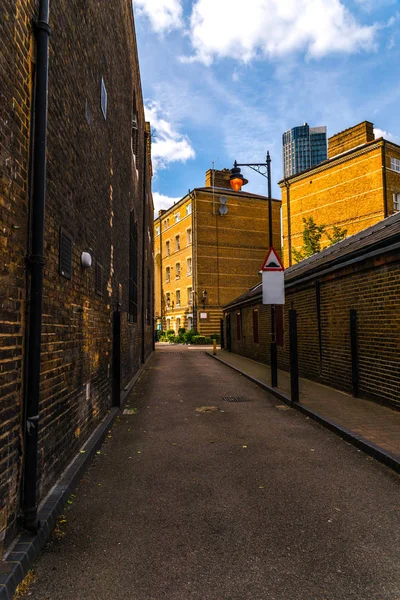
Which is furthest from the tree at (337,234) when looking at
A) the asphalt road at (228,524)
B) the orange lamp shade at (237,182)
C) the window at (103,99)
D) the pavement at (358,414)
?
the asphalt road at (228,524)

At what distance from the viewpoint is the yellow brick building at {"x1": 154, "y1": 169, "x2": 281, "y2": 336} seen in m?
39.9

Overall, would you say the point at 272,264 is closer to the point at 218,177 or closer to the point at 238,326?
the point at 238,326

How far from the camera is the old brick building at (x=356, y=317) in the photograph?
24.7 feet

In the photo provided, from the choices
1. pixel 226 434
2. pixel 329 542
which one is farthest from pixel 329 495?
pixel 226 434

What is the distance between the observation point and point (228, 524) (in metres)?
3.34

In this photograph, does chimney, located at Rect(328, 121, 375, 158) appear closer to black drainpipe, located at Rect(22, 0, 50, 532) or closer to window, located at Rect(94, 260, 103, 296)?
window, located at Rect(94, 260, 103, 296)

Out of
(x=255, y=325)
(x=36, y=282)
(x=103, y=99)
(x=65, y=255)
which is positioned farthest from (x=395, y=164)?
(x=36, y=282)

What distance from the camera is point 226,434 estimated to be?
6301 mm

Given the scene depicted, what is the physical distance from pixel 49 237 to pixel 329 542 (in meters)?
3.63

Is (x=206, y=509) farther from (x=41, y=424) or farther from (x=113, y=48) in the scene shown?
(x=113, y=48)

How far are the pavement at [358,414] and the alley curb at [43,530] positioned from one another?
375 cm

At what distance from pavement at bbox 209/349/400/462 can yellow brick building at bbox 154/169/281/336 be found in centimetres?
2938

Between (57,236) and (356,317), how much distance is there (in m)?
7.03

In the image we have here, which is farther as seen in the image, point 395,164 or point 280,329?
point 395,164
